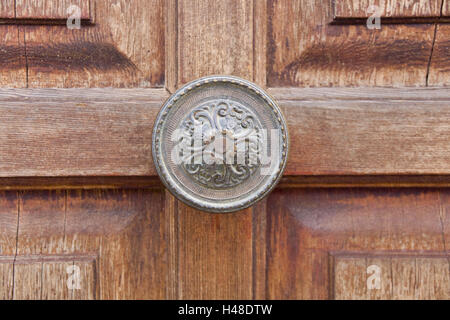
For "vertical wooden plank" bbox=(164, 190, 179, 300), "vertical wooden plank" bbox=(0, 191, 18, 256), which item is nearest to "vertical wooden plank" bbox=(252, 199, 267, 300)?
"vertical wooden plank" bbox=(164, 190, 179, 300)

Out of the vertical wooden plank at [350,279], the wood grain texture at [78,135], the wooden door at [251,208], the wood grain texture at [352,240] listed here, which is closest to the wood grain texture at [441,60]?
the wooden door at [251,208]

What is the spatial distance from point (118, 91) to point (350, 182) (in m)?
0.32

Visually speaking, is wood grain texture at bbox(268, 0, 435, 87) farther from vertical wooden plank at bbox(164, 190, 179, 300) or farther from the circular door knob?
vertical wooden plank at bbox(164, 190, 179, 300)

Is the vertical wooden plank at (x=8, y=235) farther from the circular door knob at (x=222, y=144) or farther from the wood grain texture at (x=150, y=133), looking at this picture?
the circular door knob at (x=222, y=144)

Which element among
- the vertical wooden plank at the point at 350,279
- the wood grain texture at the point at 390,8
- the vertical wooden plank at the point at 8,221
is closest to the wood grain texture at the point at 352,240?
the vertical wooden plank at the point at 350,279

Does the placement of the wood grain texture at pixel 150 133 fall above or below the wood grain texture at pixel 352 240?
above

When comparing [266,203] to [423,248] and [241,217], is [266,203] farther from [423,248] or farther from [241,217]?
[423,248]

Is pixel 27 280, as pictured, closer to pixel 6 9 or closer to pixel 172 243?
pixel 172 243

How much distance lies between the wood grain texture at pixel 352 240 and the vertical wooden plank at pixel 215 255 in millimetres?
36

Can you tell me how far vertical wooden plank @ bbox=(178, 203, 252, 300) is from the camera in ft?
1.53

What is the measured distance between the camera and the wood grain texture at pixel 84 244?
0.47 m

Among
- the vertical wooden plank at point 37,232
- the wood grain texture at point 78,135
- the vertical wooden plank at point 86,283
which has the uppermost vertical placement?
the wood grain texture at point 78,135

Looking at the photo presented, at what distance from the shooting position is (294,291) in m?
0.48

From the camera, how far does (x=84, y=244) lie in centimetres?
47
